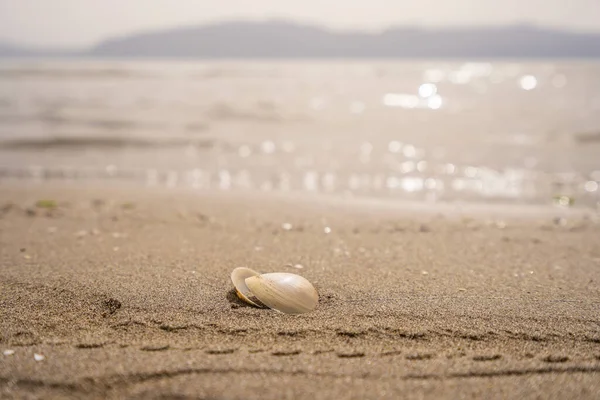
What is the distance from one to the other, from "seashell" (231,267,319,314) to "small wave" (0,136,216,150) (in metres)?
9.15

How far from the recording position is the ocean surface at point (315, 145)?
877cm

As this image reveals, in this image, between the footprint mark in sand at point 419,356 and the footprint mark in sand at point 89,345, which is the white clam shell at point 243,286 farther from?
the footprint mark in sand at point 419,356

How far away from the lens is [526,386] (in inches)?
102

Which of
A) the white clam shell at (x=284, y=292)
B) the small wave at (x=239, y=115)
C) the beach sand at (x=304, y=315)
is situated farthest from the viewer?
the small wave at (x=239, y=115)

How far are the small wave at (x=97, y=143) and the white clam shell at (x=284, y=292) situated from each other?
918 centimetres

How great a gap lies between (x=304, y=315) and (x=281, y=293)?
203 mm

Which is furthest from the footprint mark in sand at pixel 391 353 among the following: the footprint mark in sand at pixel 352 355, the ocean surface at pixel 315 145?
the ocean surface at pixel 315 145

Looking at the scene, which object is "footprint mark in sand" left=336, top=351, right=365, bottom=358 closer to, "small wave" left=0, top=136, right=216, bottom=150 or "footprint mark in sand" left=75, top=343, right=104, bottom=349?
"footprint mark in sand" left=75, top=343, right=104, bottom=349

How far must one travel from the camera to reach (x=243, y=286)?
3645mm

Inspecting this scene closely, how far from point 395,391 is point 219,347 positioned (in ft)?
3.28

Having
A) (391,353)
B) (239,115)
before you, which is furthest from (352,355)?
(239,115)

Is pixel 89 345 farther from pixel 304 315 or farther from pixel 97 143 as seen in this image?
pixel 97 143

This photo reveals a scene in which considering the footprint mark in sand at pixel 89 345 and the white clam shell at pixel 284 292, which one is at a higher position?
the white clam shell at pixel 284 292

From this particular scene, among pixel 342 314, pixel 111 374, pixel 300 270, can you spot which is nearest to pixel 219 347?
pixel 111 374
